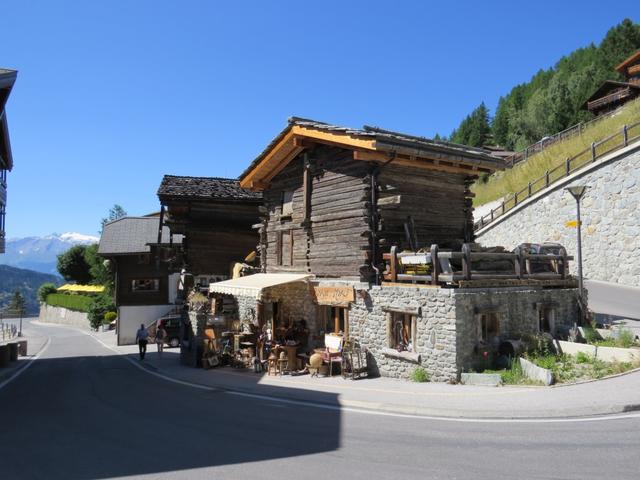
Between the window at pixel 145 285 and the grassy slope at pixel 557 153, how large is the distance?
100 feet

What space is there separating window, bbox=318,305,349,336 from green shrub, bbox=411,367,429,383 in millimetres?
3834

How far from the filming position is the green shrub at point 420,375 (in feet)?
45.1

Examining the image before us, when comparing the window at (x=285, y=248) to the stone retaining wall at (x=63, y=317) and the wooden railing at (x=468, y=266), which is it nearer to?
Result: the wooden railing at (x=468, y=266)

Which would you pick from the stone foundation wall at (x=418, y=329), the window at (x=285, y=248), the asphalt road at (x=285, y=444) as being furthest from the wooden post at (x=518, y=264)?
the window at (x=285, y=248)

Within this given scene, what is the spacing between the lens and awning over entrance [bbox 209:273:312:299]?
17.6 m

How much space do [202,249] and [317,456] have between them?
23615 millimetres

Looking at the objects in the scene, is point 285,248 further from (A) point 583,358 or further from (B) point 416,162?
(A) point 583,358

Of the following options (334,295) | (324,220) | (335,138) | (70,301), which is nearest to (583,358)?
(334,295)

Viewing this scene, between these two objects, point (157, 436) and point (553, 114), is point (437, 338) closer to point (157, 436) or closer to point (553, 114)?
point (157, 436)

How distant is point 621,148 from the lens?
85.8ft

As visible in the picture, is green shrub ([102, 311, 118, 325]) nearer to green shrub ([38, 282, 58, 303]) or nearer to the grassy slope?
green shrub ([38, 282, 58, 303])

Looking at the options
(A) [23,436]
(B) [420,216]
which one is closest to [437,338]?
(B) [420,216]

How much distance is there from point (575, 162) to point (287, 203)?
22264mm

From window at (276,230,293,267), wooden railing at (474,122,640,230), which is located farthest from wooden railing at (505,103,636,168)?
window at (276,230,293,267)
